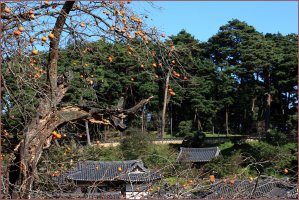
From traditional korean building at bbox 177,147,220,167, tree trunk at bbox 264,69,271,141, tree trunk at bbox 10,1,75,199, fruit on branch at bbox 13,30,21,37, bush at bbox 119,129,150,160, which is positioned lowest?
traditional korean building at bbox 177,147,220,167

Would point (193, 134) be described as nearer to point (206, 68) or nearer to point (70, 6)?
point (206, 68)

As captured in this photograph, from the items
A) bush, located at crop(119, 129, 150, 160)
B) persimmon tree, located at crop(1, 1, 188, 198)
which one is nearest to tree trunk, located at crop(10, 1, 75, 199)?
persimmon tree, located at crop(1, 1, 188, 198)

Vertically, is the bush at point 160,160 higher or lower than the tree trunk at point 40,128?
lower

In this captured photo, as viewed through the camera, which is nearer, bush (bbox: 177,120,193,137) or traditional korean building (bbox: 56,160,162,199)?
traditional korean building (bbox: 56,160,162,199)

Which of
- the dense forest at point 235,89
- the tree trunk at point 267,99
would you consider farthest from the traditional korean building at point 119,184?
the tree trunk at point 267,99

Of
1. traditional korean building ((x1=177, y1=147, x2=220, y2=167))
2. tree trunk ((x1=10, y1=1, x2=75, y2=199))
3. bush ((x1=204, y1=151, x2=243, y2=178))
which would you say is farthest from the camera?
traditional korean building ((x1=177, y1=147, x2=220, y2=167))

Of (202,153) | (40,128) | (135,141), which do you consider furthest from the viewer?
(202,153)

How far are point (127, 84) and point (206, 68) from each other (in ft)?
19.2

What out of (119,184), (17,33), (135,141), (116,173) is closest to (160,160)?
(119,184)

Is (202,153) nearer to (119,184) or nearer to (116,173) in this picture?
(119,184)

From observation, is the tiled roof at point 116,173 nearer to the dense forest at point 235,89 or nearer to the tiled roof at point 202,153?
the tiled roof at point 202,153

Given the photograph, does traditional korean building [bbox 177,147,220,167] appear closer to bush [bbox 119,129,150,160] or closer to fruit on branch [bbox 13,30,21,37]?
bush [bbox 119,129,150,160]

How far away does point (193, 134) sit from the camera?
23.9 m

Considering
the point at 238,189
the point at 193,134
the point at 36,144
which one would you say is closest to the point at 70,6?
the point at 36,144
